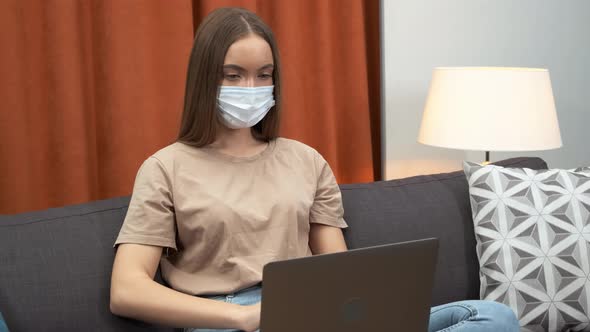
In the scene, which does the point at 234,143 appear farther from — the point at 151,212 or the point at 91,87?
the point at 91,87

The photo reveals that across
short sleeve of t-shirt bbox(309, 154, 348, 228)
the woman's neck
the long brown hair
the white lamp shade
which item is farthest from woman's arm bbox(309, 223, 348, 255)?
the white lamp shade

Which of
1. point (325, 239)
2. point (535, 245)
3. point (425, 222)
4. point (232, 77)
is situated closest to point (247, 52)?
point (232, 77)

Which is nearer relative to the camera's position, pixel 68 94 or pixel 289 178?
pixel 289 178

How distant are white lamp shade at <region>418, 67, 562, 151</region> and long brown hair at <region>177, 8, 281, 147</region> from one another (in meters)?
0.84

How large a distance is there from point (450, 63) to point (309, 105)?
1.93ft

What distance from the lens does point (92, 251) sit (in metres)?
1.62

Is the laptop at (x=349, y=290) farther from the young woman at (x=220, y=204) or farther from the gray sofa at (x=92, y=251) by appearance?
the gray sofa at (x=92, y=251)

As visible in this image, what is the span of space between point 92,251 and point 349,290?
0.66m

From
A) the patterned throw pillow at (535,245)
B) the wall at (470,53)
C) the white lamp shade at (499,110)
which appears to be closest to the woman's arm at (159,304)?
the patterned throw pillow at (535,245)

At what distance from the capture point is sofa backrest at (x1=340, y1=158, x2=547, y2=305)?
6.33 feet

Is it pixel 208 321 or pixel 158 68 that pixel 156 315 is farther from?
pixel 158 68

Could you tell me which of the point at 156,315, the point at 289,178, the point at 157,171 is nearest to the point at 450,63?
the point at 289,178

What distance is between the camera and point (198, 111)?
1635 mm

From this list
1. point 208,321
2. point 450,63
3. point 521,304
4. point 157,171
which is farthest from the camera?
point 450,63
